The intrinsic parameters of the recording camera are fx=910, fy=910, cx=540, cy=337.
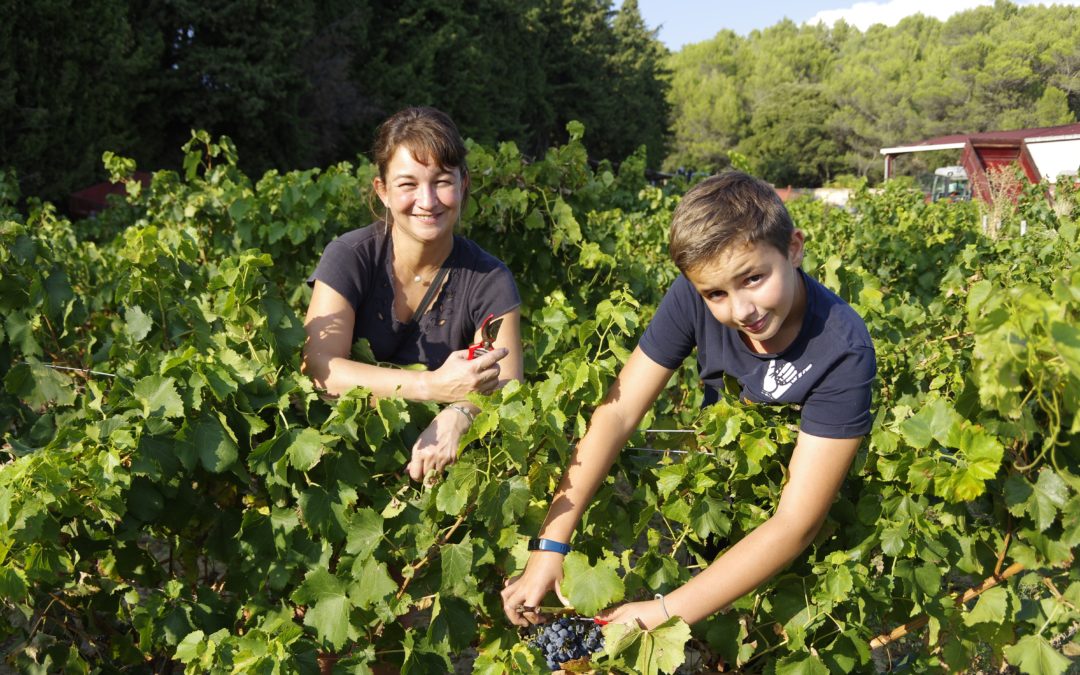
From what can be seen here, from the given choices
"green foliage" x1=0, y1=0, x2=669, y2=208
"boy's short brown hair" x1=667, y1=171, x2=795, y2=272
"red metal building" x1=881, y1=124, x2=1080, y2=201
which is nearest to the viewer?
"boy's short brown hair" x1=667, y1=171, x2=795, y2=272

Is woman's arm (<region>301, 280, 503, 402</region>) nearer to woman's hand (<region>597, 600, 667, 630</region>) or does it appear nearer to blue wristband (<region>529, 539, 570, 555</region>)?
blue wristband (<region>529, 539, 570, 555</region>)

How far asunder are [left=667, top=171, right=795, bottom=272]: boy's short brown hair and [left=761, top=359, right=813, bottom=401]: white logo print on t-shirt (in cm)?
26

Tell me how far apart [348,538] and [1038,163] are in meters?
31.9

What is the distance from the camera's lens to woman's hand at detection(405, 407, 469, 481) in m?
1.95

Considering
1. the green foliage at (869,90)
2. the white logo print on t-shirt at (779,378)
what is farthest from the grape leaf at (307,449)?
the green foliage at (869,90)

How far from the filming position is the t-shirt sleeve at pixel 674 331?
76.5 inches

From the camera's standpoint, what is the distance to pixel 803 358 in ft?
5.95

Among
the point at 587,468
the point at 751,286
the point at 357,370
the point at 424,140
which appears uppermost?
the point at 424,140

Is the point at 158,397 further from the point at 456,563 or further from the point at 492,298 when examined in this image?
the point at 492,298

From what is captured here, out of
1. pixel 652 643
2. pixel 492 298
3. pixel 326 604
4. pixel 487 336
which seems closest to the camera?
pixel 652 643

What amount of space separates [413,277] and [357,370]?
1.31 feet

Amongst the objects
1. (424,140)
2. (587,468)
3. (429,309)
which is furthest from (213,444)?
(424,140)

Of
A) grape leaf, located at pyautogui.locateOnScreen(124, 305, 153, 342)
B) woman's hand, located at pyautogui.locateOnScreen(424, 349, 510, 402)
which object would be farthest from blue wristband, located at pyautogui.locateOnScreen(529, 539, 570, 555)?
grape leaf, located at pyautogui.locateOnScreen(124, 305, 153, 342)

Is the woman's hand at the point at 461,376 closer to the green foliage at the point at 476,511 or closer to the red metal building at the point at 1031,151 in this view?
the green foliage at the point at 476,511
